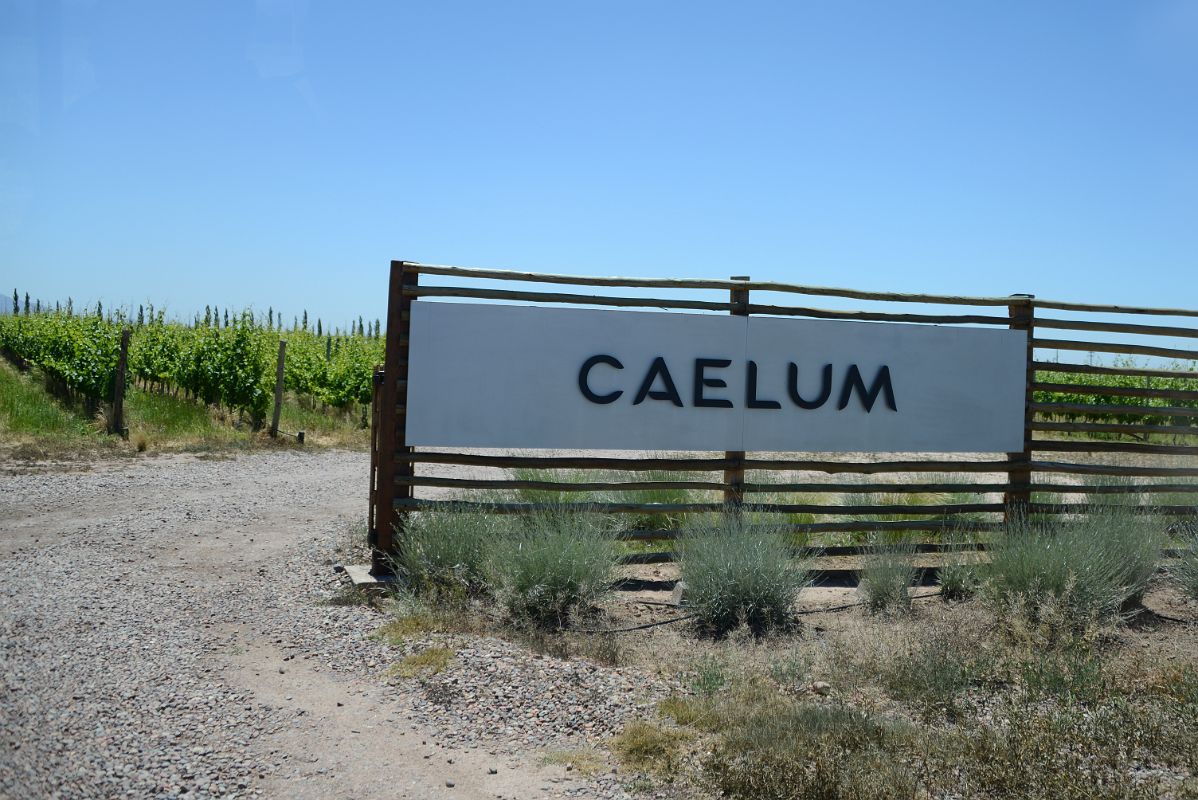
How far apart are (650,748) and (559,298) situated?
15.5 feet

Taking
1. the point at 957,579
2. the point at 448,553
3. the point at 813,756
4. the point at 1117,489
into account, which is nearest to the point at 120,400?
the point at 448,553

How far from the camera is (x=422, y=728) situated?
4625 millimetres

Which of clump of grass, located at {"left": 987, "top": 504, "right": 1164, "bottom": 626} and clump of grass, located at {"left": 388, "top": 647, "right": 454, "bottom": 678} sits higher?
clump of grass, located at {"left": 987, "top": 504, "right": 1164, "bottom": 626}

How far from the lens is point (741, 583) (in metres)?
6.71

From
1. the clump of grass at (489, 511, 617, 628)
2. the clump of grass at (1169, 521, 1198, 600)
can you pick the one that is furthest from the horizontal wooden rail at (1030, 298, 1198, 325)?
the clump of grass at (489, 511, 617, 628)

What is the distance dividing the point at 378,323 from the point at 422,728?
181ft

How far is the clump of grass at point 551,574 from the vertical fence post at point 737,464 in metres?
2.02

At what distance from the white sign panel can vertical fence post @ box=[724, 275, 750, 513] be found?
106 millimetres

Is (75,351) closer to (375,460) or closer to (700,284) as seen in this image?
(375,460)

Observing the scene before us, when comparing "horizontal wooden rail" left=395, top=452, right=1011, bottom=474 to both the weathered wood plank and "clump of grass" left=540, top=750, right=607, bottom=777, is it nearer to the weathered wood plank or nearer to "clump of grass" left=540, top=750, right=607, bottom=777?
the weathered wood plank

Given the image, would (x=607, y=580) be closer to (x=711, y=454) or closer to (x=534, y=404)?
(x=534, y=404)

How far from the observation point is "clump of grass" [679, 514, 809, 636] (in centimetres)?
672

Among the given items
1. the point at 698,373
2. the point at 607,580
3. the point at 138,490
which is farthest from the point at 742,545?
the point at 138,490

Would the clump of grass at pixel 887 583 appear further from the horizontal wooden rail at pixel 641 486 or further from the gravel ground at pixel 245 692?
the gravel ground at pixel 245 692
